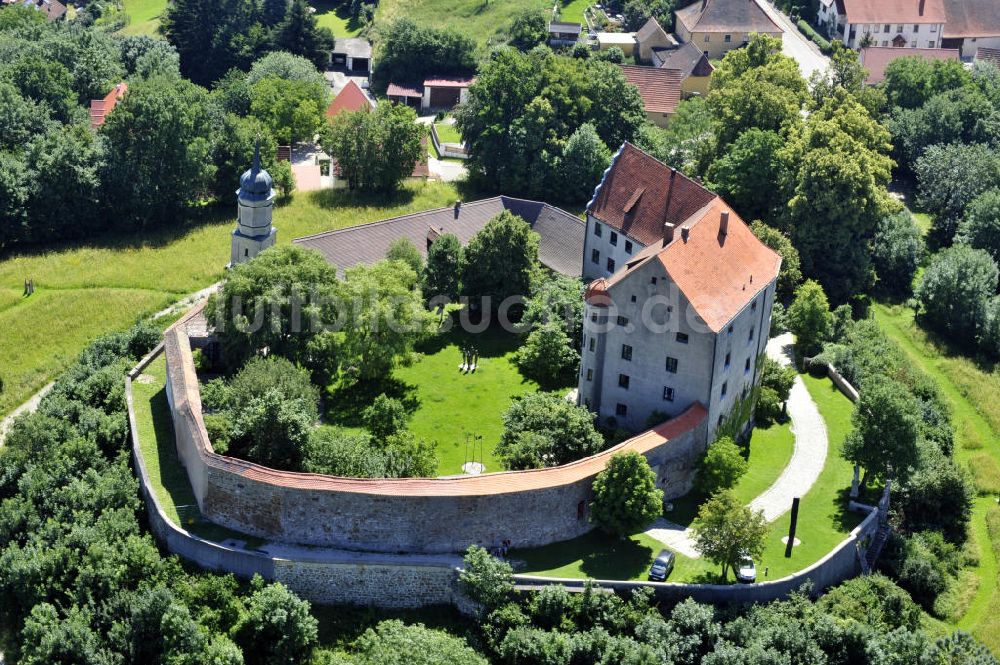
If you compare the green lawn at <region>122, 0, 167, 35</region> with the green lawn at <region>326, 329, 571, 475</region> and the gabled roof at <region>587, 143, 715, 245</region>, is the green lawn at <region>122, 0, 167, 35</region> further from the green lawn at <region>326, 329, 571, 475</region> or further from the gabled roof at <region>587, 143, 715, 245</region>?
the green lawn at <region>326, 329, 571, 475</region>

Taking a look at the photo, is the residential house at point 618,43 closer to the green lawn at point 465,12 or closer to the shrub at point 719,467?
the green lawn at point 465,12

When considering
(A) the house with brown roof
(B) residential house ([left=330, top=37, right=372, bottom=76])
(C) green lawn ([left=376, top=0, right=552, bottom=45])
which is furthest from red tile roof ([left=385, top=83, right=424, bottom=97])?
(A) the house with brown roof

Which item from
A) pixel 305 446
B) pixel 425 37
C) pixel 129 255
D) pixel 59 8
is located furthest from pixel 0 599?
pixel 59 8

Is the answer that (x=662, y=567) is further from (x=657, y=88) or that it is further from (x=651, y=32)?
(x=651, y=32)

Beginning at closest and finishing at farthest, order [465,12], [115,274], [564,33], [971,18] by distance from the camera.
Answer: [115,274] → [564,33] → [971,18] → [465,12]

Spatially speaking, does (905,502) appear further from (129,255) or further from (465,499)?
(129,255)

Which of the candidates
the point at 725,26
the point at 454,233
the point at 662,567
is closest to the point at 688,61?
the point at 725,26
